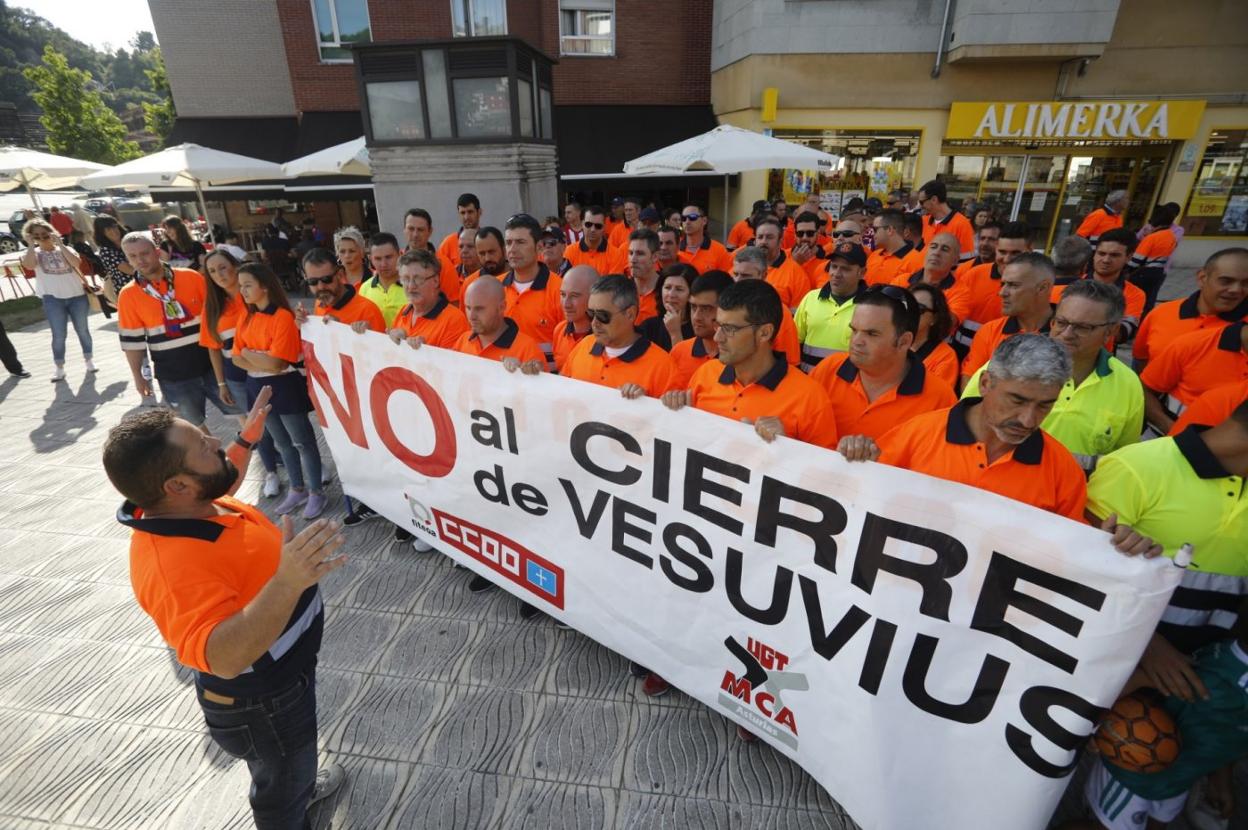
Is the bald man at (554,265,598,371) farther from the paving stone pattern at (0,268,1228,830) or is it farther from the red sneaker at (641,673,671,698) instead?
the red sneaker at (641,673,671,698)

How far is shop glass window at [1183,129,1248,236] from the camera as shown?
13.8 m

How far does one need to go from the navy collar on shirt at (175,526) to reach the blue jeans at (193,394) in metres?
3.77

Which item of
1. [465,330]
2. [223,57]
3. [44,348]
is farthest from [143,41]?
[465,330]

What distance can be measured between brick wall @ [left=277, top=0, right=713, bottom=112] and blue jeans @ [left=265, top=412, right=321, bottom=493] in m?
14.5

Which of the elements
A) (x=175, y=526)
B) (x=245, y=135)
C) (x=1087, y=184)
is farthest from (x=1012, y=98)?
(x=245, y=135)

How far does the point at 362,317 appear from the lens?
14.3ft

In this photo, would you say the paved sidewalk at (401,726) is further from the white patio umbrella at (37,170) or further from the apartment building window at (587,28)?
the apartment building window at (587,28)

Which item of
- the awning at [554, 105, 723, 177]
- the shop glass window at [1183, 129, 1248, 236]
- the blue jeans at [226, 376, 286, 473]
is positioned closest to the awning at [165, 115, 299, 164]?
the awning at [554, 105, 723, 177]

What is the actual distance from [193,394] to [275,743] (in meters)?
4.28

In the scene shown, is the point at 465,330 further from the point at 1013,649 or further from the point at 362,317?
the point at 1013,649

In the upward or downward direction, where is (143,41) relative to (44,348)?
upward

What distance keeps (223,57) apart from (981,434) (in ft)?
68.3

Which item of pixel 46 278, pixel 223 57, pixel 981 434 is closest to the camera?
pixel 981 434

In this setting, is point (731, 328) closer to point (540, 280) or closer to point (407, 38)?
point (540, 280)
